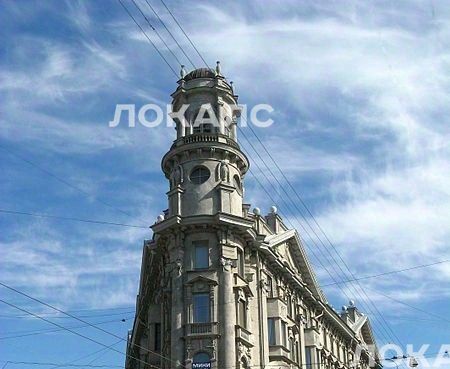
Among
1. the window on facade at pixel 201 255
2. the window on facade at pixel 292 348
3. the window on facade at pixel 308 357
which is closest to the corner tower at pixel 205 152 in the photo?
the window on facade at pixel 201 255

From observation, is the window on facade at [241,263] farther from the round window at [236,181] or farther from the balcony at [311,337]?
the balcony at [311,337]

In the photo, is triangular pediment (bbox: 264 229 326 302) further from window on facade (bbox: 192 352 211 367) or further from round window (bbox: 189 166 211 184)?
window on facade (bbox: 192 352 211 367)

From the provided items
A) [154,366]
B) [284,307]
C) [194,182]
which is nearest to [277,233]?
[284,307]

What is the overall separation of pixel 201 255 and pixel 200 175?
5.48 metres

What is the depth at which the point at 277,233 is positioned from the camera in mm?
58781

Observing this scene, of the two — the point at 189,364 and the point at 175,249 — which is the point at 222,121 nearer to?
the point at 175,249

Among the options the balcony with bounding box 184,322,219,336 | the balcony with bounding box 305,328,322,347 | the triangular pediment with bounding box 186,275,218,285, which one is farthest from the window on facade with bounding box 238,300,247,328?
the balcony with bounding box 305,328,322,347

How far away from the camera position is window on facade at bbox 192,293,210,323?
48.0 metres

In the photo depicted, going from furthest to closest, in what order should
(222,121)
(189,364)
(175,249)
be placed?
(222,121) < (175,249) < (189,364)

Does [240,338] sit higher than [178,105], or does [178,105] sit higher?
[178,105]

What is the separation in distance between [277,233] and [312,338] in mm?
8622

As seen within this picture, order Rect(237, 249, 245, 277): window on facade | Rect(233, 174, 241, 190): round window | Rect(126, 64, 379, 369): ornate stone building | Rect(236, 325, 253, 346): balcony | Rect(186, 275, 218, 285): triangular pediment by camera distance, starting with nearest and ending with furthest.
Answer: Rect(126, 64, 379, 369): ornate stone building, Rect(236, 325, 253, 346): balcony, Rect(186, 275, 218, 285): triangular pediment, Rect(237, 249, 245, 277): window on facade, Rect(233, 174, 241, 190): round window

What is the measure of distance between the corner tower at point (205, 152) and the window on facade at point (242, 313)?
5.90 m

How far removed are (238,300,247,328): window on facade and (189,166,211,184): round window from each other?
8.25 meters
